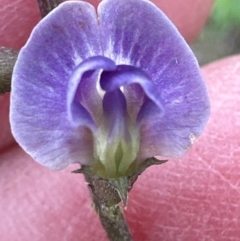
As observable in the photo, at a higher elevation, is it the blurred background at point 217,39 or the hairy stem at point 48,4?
the hairy stem at point 48,4

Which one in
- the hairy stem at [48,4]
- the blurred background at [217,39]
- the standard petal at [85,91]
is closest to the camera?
the standard petal at [85,91]

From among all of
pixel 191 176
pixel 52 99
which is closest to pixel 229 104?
pixel 191 176

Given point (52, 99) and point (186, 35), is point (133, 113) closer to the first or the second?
point (52, 99)

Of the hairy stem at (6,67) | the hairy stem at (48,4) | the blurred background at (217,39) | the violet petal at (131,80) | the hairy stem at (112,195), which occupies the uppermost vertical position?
the hairy stem at (48,4)

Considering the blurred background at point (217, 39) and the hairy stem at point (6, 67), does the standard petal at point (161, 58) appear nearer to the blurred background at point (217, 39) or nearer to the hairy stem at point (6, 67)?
the hairy stem at point (6, 67)

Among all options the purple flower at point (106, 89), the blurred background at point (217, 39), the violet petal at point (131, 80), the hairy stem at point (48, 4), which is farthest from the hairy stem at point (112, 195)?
the blurred background at point (217, 39)

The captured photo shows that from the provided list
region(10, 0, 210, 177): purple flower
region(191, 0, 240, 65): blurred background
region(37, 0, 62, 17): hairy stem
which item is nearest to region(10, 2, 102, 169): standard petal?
region(10, 0, 210, 177): purple flower
